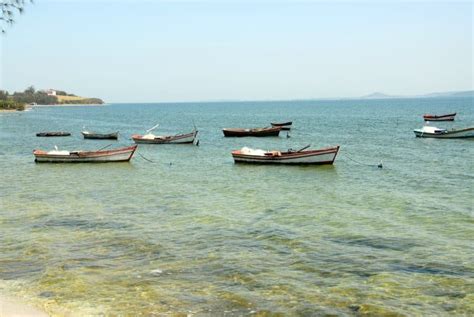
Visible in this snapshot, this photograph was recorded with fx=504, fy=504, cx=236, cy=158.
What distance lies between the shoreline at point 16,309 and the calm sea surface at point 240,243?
32 centimetres

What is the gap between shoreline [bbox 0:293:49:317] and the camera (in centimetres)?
1012

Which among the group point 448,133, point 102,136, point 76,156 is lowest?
point 102,136

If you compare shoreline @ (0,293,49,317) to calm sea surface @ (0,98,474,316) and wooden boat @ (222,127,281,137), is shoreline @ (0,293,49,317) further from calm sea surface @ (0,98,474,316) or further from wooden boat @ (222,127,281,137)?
wooden boat @ (222,127,281,137)

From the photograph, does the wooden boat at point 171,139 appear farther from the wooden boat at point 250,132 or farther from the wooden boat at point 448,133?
the wooden boat at point 448,133

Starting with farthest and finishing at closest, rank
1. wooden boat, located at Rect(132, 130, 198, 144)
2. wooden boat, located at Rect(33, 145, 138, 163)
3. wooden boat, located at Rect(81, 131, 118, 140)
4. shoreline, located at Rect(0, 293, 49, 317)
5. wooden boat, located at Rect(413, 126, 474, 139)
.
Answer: wooden boat, located at Rect(81, 131, 118, 140) → wooden boat, located at Rect(413, 126, 474, 139) → wooden boat, located at Rect(132, 130, 198, 144) → wooden boat, located at Rect(33, 145, 138, 163) → shoreline, located at Rect(0, 293, 49, 317)

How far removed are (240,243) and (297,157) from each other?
20.6 m

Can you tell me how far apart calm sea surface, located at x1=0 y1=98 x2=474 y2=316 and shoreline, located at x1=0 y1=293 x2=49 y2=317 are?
324mm

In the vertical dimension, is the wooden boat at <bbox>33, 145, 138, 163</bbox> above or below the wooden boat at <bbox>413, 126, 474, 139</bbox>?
below

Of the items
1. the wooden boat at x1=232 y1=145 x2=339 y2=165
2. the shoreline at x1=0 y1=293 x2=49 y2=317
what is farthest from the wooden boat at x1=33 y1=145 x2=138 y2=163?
the shoreline at x1=0 y1=293 x2=49 y2=317

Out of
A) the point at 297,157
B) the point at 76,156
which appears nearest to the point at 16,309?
the point at 297,157

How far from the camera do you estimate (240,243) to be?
53.1ft

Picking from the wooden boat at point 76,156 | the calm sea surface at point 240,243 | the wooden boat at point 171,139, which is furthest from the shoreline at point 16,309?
the wooden boat at point 171,139

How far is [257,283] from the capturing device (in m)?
12.5

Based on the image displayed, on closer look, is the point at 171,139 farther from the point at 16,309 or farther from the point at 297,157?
the point at 16,309
